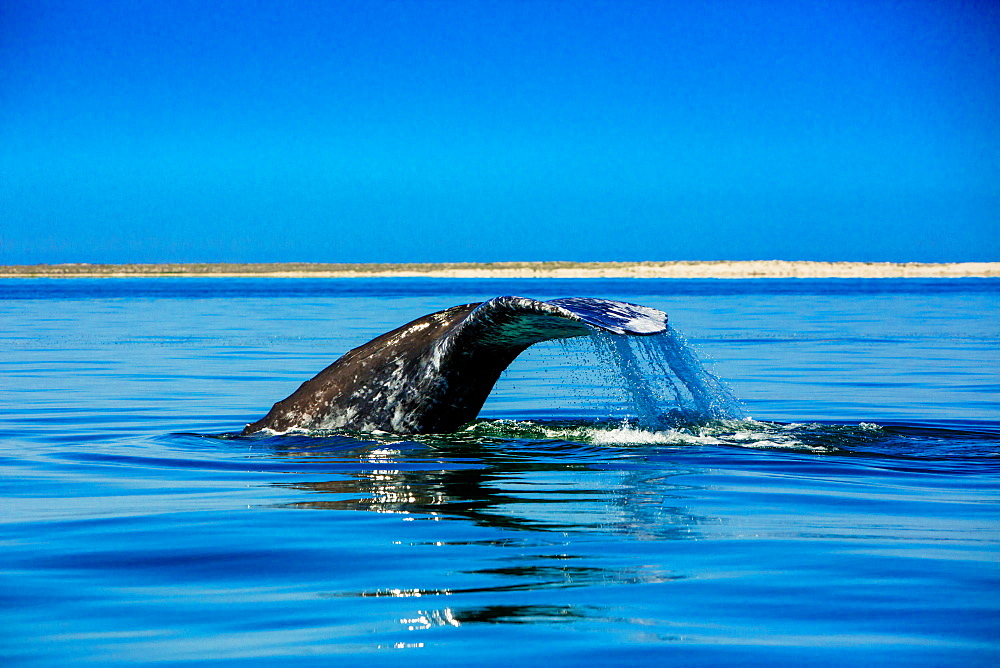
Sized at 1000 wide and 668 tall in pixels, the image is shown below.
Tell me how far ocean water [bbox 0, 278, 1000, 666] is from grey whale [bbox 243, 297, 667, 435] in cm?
20

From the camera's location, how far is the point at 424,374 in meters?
8.30

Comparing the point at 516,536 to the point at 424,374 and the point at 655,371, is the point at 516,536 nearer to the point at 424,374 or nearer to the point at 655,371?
the point at 424,374

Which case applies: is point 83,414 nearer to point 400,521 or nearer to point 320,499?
point 320,499

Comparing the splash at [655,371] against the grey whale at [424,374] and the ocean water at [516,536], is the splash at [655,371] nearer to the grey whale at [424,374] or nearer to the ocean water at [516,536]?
the ocean water at [516,536]

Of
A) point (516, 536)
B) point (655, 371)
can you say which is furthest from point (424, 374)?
point (516, 536)

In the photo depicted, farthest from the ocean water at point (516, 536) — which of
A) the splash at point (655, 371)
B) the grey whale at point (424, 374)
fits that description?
the grey whale at point (424, 374)

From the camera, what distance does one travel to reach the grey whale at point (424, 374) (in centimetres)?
776

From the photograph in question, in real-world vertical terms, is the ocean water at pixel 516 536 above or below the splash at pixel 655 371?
below

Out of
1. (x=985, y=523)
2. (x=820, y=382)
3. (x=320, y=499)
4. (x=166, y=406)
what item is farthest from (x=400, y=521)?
(x=820, y=382)

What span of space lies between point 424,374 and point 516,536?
2883mm

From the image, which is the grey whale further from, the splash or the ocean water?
the splash

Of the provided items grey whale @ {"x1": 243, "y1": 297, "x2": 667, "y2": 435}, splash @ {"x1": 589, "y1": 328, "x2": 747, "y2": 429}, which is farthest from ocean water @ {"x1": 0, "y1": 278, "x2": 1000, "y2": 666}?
grey whale @ {"x1": 243, "y1": 297, "x2": 667, "y2": 435}

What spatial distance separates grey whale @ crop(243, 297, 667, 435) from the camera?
25.5 feet

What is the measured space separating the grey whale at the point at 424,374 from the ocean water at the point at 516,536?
0.66 ft
